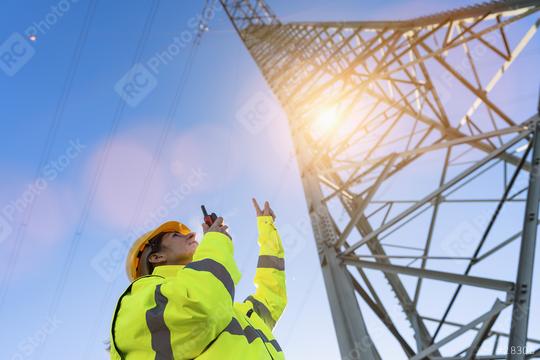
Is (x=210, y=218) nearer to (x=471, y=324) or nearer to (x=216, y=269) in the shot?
(x=216, y=269)

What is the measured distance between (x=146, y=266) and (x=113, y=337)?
652 millimetres

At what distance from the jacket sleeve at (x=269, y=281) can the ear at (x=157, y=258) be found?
508 millimetres

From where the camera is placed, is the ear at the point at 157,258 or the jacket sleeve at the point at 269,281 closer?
the ear at the point at 157,258

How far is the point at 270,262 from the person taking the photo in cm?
208

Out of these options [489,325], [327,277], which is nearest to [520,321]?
[489,325]

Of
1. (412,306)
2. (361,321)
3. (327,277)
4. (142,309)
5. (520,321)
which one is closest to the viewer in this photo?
(142,309)

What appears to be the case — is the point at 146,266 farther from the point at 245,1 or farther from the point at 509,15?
the point at 245,1

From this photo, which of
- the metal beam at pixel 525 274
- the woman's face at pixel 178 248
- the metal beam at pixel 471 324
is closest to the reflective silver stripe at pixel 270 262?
the woman's face at pixel 178 248

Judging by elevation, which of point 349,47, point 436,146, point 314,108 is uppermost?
point 349,47

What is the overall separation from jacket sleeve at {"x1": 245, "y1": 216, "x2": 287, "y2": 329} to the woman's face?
42 cm

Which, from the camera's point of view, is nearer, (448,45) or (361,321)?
(361,321)

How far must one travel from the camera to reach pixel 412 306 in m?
4.82

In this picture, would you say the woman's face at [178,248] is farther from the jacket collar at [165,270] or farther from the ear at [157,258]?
the jacket collar at [165,270]

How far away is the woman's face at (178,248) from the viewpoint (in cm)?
180
